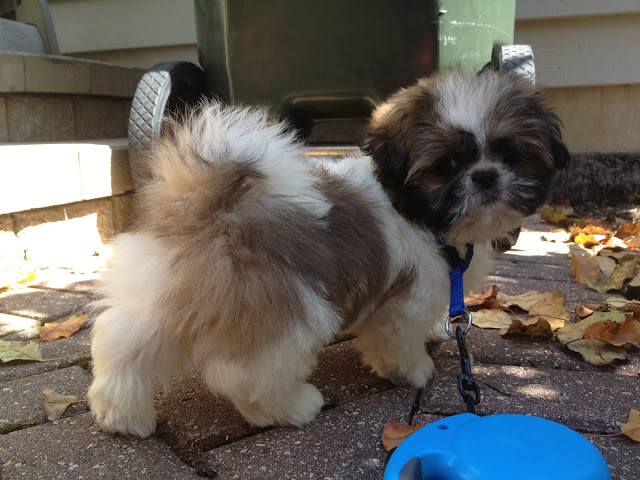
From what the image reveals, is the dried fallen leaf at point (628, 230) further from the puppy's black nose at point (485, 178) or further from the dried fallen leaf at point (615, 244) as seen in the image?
the puppy's black nose at point (485, 178)

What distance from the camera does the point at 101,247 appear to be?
3.78 metres

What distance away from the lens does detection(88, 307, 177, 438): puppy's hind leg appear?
1.66 meters

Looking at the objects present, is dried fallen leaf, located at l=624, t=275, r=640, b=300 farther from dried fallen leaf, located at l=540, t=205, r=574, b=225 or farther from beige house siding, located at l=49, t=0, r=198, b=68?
beige house siding, located at l=49, t=0, r=198, b=68

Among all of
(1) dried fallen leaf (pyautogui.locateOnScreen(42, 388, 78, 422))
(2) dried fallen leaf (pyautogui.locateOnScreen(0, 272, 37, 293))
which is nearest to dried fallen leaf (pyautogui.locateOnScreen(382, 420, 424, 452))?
(1) dried fallen leaf (pyautogui.locateOnScreen(42, 388, 78, 422))

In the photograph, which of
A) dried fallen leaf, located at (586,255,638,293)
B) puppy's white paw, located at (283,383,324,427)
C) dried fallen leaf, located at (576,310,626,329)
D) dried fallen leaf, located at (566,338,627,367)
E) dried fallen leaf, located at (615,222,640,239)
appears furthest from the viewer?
dried fallen leaf, located at (615,222,640,239)

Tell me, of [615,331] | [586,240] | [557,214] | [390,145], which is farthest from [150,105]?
[557,214]

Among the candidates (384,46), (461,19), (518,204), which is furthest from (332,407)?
(461,19)

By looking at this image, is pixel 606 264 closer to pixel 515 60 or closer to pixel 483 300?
pixel 483 300

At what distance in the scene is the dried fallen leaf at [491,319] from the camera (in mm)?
2607

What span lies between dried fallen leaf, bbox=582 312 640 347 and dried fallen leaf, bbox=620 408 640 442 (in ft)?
1.86

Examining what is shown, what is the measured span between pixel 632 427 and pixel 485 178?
2.81ft

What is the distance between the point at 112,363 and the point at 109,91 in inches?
143

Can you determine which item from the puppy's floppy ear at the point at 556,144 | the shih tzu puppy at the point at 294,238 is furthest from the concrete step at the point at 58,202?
the puppy's floppy ear at the point at 556,144

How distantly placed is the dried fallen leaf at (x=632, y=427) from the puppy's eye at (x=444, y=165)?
0.92 m
